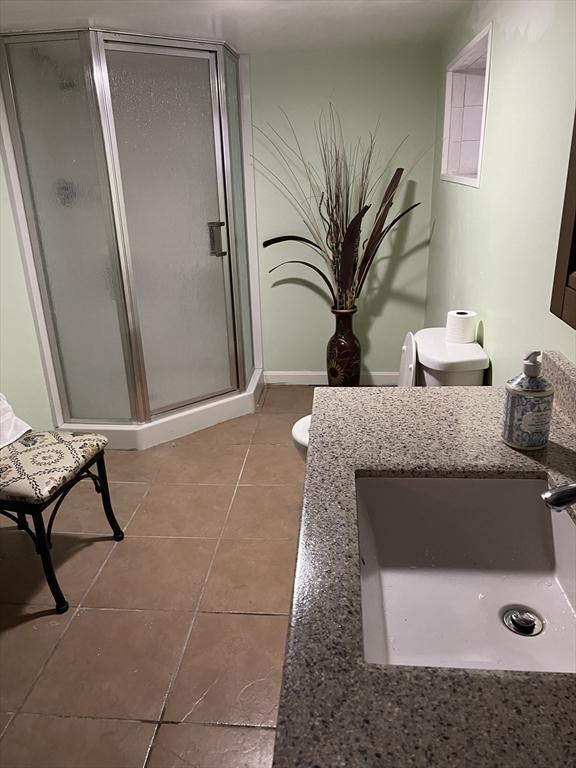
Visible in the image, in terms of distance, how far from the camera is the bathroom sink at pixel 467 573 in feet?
2.90

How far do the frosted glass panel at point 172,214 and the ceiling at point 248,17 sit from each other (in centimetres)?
21

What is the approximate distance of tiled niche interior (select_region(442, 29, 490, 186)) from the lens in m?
2.78

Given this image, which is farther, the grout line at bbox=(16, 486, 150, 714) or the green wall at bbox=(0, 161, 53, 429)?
the green wall at bbox=(0, 161, 53, 429)

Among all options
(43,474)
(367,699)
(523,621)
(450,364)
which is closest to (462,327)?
(450,364)

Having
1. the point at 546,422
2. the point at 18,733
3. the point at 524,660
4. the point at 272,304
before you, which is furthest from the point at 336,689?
the point at 272,304

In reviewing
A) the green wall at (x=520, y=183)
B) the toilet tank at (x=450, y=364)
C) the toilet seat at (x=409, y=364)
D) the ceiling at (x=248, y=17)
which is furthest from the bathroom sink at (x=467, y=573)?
the ceiling at (x=248, y=17)

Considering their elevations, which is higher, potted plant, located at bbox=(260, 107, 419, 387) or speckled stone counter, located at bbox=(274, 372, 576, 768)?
potted plant, located at bbox=(260, 107, 419, 387)

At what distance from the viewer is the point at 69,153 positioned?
274 cm

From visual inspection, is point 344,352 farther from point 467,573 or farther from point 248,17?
point 467,573

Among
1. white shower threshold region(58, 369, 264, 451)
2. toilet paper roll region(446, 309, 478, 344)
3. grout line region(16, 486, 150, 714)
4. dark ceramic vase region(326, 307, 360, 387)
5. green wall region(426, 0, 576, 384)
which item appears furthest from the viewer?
dark ceramic vase region(326, 307, 360, 387)

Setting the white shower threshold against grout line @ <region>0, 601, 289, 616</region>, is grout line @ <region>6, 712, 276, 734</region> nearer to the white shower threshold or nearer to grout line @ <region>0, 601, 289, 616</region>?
grout line @ <region>0, 601, 289, 616</region>

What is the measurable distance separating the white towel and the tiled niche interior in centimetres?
216

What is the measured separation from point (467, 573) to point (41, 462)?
151cm

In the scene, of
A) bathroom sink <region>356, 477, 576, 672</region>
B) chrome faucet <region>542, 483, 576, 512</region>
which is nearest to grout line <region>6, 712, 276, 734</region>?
bathroom sink <region>356, 477, 576, 672</region>
